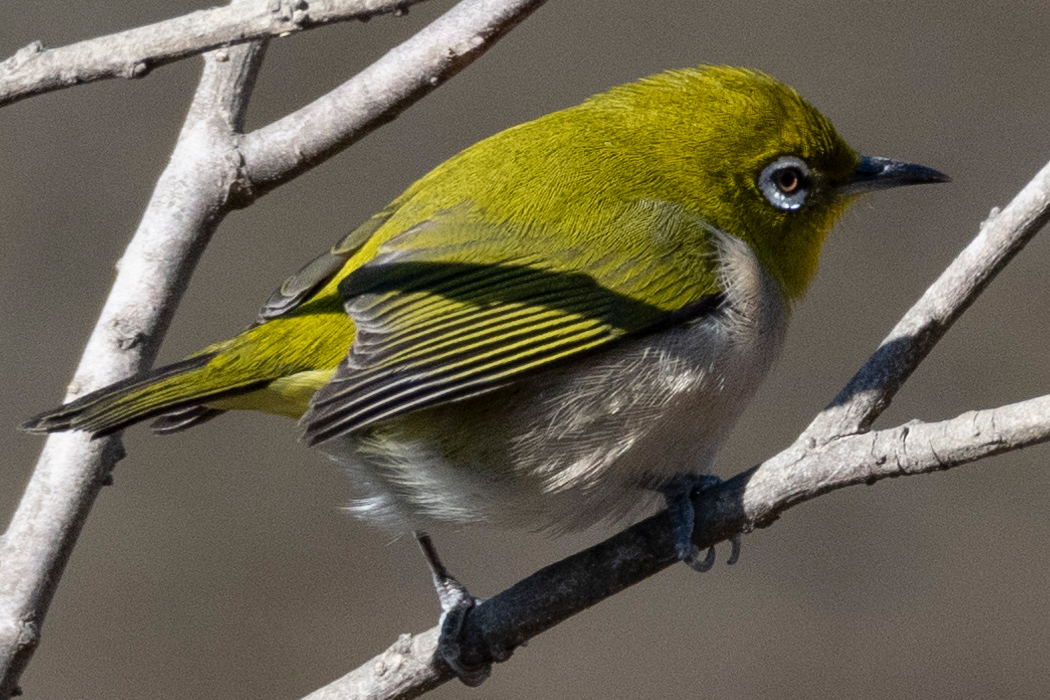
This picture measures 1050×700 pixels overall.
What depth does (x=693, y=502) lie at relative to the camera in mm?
3156

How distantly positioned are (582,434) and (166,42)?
1.47m

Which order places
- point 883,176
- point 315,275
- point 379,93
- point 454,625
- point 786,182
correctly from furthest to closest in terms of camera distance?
point 883,176
point 786,182
point 315,275
point 454,625
point 379,93

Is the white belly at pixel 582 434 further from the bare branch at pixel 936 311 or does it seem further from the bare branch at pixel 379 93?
the bare branch at pixel 379 93

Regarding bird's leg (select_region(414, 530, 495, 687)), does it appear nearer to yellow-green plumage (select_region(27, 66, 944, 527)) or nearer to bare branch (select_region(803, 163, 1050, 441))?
yellow-green plumage (select_region(27, 66, 944, 527))

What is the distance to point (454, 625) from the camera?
341 cm

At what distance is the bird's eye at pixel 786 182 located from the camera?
3854 millimetres

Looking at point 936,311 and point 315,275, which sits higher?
point 315,275

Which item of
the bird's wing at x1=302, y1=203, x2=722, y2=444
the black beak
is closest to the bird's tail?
the bird's wing at x1=302, y1=203, x2=722, y2=444

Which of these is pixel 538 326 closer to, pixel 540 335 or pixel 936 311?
pixel 540 335

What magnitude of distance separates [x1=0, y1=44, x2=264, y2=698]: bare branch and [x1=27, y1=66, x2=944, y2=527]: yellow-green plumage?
0.16 m

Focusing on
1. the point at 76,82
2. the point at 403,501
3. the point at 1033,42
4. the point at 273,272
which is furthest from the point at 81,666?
the point at 1033,42

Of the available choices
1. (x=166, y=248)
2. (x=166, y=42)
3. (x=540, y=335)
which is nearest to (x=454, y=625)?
(x=540, y=335)

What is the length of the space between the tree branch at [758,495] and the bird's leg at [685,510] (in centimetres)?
2

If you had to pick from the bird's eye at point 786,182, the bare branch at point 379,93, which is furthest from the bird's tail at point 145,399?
the bird's eye at point 786,182
